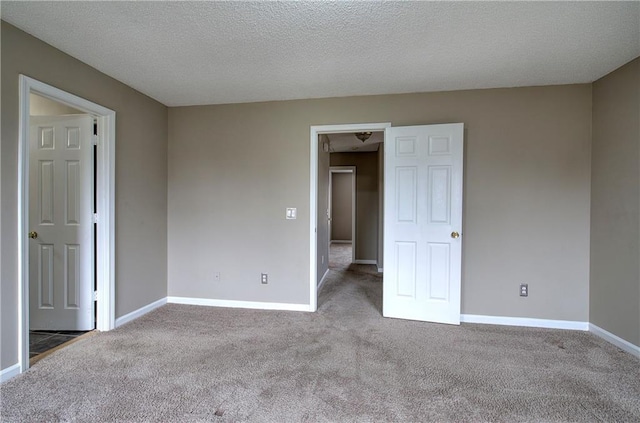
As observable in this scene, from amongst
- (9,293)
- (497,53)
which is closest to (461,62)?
(497,53)

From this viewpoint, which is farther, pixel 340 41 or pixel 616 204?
pixel 616 204

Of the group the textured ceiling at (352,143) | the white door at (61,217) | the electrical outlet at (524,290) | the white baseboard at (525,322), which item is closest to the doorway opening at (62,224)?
the white door at (61,217)

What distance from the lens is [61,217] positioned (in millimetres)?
2719

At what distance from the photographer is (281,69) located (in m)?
2.60

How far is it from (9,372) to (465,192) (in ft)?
13.2

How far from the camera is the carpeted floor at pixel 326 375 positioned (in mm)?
1693

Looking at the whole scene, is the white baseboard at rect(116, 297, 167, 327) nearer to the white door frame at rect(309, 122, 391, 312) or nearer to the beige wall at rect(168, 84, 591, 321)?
the beige wall at rect(168, 84, 591, 321)

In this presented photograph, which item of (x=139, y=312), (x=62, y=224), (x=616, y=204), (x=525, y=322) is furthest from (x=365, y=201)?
(x=62, y=224)

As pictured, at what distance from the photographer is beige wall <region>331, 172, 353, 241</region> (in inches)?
374

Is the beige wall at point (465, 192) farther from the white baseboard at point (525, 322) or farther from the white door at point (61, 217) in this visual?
the white door at point (61, 217)

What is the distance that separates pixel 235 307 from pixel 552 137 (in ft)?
12.8

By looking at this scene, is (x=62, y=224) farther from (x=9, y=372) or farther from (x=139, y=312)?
(x=9, y=372)

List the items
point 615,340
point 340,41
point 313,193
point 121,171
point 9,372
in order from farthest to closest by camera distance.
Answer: point 313,193 < point 121,171 < point 615,340 < point 340,41 < point 9,372

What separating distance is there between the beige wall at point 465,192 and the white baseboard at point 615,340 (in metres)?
0.16
